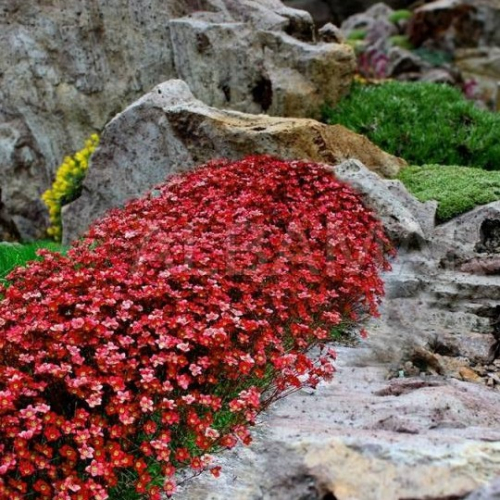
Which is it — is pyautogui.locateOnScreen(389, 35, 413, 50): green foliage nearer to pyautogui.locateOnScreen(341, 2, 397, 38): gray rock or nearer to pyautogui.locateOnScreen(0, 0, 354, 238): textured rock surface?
pyautogui.locateOnScreen(341, 2, 397, 38): gray rock

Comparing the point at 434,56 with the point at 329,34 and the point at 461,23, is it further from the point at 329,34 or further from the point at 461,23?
the point at 329,34

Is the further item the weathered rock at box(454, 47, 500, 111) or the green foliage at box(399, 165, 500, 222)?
the weathered rock at box(454, 47, 500, 111)

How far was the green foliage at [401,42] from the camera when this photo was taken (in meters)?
24.8

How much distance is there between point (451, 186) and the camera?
7598 millimetres

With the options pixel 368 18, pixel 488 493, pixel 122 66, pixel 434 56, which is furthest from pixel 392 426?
pixel 368 18

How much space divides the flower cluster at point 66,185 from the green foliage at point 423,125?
3.72 m

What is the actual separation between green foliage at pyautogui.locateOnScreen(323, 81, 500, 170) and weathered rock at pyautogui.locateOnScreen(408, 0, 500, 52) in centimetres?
1450

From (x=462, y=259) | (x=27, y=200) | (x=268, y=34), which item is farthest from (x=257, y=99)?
(x=462, y=259)

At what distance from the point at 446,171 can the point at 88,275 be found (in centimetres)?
515

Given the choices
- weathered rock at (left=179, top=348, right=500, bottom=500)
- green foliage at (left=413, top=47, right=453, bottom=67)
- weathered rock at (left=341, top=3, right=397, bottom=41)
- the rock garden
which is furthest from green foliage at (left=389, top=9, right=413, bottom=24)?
weathered rock at (left=179, top=348, right=500, bottom=500)

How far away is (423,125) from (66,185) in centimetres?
522

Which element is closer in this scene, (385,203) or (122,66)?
(385,203)

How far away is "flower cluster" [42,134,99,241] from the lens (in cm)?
986

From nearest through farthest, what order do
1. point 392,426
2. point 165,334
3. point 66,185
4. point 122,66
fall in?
point 392,426
point 165,334
point 66,185
point 122,66
